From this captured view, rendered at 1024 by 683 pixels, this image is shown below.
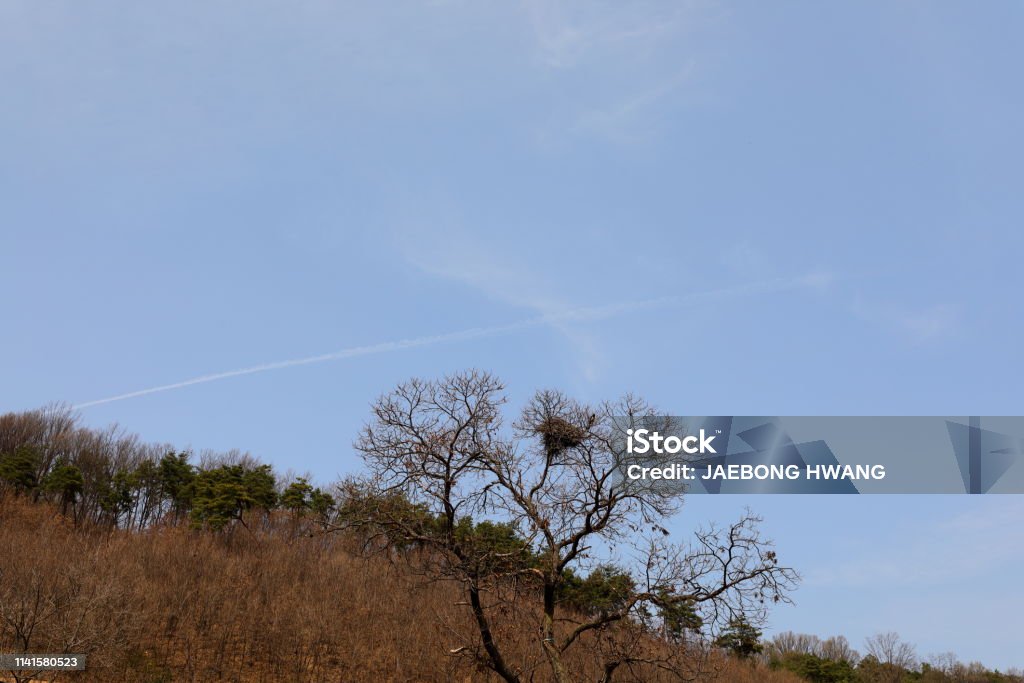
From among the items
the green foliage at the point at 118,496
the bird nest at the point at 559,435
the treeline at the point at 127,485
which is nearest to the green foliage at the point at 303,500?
the treeline at the point at 127,485

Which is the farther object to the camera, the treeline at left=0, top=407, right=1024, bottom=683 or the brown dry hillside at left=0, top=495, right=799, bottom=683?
the brown dry hillside at left=0, top=495, right=799, bottom=683

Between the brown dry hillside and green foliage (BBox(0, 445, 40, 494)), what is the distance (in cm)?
513

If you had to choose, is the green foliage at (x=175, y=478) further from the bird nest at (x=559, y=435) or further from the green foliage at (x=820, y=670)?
the green foliage at (x=820, y=670)

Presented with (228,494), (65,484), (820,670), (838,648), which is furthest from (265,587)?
(838,648)

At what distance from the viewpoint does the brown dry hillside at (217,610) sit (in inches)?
1086

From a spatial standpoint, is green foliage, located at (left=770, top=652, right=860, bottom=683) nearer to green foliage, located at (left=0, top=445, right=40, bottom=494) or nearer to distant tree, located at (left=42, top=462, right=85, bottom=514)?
distant tree, located at (left=42, top=462, right=85, bottom=514)

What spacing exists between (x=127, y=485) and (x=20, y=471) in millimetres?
6528

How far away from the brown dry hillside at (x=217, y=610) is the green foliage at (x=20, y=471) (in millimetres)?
5129

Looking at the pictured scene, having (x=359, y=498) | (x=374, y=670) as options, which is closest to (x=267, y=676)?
(x=374, y=670)

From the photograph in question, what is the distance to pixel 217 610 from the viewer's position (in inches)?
1379

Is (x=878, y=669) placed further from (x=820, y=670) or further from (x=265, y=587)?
(x=265, y=587)

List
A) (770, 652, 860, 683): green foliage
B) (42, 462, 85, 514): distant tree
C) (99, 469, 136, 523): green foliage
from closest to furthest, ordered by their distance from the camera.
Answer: (42, 462, 85, 514): distant tree
(99, 469, 136, 523): green foliage
(770, 652, 860, 683): green foliage

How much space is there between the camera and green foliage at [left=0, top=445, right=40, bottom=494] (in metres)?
50.3

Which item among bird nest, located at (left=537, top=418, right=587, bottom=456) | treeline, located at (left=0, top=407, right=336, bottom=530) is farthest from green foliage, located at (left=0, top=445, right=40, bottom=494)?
bird nest, located at (left=537, top=418, right=587, bottom=456)
